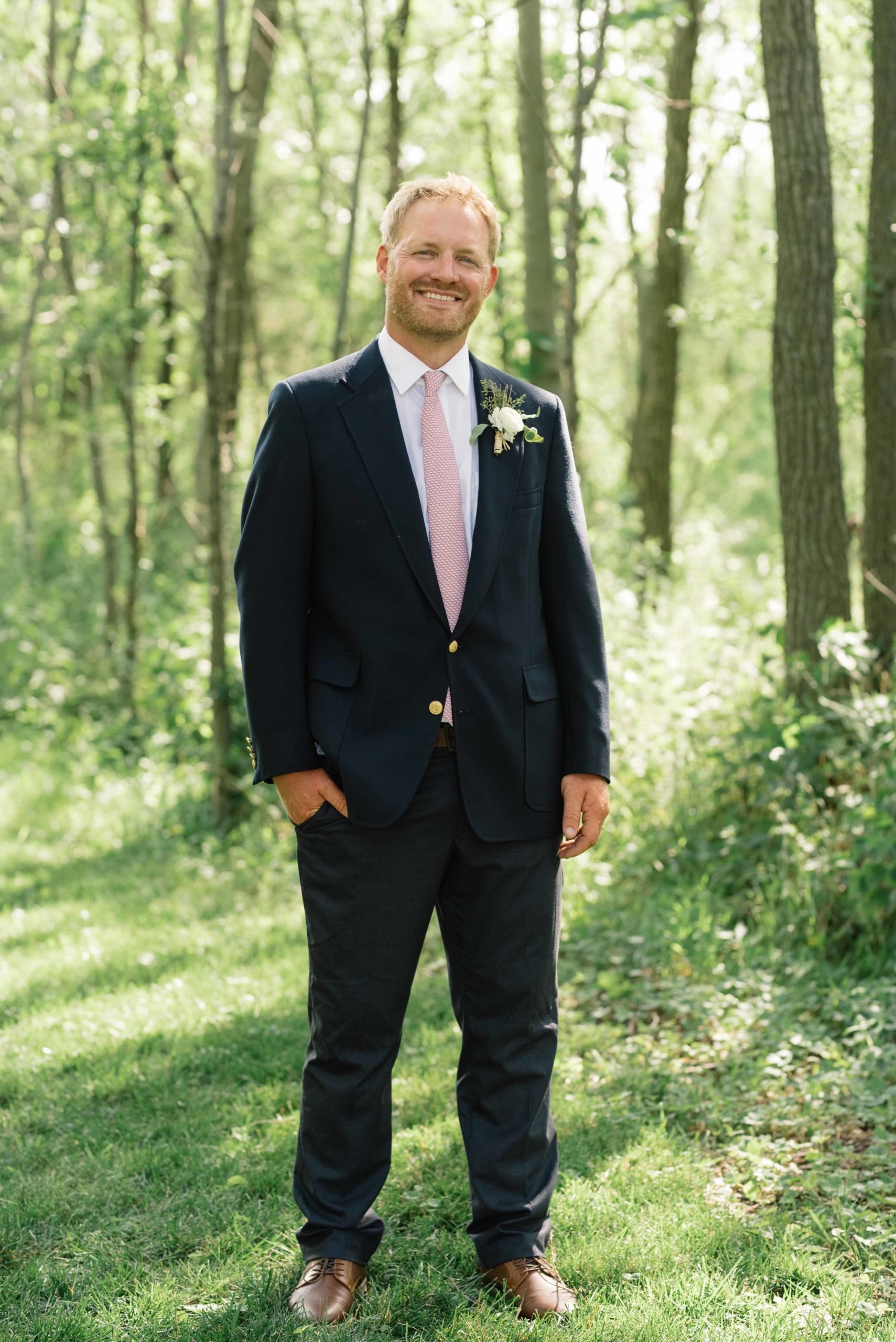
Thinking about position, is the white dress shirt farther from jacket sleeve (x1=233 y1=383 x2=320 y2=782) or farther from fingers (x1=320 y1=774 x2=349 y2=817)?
fingers (x1=320 y1=774 x2=349 y2=817)

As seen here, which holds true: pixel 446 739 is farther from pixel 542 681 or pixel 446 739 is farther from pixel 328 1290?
pixel 328 1290

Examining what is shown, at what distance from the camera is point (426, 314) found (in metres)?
2.57

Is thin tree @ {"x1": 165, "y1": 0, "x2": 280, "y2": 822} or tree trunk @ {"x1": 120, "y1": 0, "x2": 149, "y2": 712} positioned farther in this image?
tree trunk @ {"x1": 120, "y1": 0, "x2": 149, "y2": 712}

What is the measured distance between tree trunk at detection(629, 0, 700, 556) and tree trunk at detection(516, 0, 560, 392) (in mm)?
3334

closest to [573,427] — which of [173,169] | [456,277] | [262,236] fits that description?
[173,169]

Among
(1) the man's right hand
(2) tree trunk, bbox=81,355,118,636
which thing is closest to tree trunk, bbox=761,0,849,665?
(1) the man's right hand

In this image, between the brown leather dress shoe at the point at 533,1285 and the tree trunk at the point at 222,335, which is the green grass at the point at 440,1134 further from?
the tree trunk at the point at 222,335

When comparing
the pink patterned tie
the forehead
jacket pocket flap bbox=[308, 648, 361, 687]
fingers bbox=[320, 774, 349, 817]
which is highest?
the forehead

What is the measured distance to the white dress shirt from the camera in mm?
2643

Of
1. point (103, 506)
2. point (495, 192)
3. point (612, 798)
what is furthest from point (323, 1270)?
point (495, 192)

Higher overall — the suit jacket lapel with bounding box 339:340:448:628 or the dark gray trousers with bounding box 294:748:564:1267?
the suit jacket lapel with bounding box 339:340:448:628

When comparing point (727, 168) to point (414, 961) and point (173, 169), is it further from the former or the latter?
point (414, 961)

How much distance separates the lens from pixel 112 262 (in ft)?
34.9

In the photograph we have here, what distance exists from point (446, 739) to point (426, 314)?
2.91ft
